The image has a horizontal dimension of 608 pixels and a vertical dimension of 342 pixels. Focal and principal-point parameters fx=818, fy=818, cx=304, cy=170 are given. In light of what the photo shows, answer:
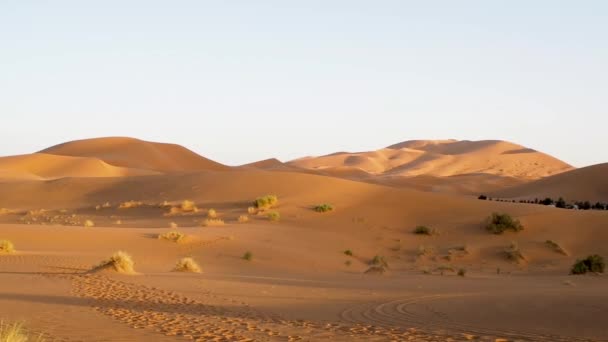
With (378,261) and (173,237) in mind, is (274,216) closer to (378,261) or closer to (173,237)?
(173,237)

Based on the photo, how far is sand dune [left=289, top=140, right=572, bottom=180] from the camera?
13188 cm

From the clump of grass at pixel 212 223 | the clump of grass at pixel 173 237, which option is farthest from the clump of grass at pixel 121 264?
the clump of grass at pixel 212 223

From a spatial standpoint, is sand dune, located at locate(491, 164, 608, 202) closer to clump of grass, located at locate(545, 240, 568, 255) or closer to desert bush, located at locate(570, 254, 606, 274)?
clump of grass, located at locate(545, 240, 568, 255)

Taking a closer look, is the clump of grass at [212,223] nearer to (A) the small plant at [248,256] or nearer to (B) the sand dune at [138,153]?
(A) the small plant at [248,256]

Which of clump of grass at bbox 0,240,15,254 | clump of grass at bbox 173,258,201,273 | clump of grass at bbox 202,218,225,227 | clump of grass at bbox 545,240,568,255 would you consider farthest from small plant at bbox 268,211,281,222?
clump of grass at bbox 173,258,201,273

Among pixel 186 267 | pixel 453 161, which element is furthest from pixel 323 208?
pixel 453 161

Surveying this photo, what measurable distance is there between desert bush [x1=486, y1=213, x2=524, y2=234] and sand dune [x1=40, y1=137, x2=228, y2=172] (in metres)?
62.7

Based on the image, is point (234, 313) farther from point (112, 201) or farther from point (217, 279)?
point (112, 201)

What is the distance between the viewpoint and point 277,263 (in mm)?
24750

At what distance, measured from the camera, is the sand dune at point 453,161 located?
132 meters

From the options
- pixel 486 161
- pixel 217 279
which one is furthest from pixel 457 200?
pixel 486 161

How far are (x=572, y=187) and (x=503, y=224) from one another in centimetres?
3923

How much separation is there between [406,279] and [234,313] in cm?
862

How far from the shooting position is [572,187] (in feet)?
226
